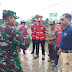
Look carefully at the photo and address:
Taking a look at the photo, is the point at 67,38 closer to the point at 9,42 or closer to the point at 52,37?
the point at 9,42

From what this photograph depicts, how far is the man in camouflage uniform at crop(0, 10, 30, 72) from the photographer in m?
1.61

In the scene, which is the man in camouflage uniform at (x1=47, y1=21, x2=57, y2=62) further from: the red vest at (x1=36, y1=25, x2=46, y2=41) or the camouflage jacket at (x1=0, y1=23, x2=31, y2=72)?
the camouflage jacket at (x1=0, y1=23, x2=31, y2=72)

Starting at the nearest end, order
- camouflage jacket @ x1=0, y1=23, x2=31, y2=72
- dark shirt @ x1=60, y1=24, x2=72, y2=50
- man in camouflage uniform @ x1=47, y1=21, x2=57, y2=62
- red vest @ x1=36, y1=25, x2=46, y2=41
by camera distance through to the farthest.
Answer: camouflage jacket @ x1=0, y1=23, x2=31, y2=72, dark shirt @ x1=60, y1=24, x2=72, y2=50, man in camouflage uniform @ x1=47, y1=21, x2=57, y2=62, red vest @ x1=36, y1=25, x2=46, y2=41

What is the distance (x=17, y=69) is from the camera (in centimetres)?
178

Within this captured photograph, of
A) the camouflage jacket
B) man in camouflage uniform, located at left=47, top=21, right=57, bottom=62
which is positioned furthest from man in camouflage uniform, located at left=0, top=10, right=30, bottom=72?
man in camouflage uniform, located at left=47, top=21, right=57, bottom=62

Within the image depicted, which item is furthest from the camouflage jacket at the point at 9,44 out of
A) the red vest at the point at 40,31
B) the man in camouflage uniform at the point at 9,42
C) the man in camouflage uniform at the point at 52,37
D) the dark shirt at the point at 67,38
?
the red vest at the point at 40,31

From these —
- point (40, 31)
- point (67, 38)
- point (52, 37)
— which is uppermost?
point (40, 31)

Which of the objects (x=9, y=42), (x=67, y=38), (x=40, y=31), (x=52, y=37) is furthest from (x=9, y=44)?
(x=40, y=31)

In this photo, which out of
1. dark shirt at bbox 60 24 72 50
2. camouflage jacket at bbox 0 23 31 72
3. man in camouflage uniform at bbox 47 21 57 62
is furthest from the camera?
man in camouflage uniform at bbox 47 21 57 62

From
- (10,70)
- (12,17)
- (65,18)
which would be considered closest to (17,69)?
(10,70)

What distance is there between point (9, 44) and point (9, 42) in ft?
0.11

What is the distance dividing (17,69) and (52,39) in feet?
8.70

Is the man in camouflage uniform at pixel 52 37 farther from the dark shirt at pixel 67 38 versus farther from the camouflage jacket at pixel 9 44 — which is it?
the camouflage jacket at pixel 9 44

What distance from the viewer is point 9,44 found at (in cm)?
165
